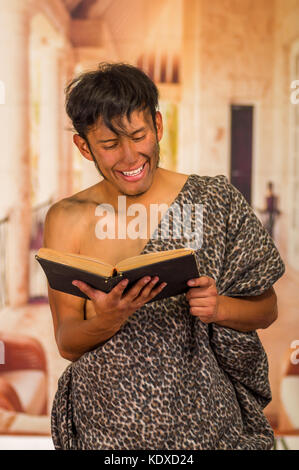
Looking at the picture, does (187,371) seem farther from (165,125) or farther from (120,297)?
(165,125)

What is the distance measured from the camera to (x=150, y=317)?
135 centimetres

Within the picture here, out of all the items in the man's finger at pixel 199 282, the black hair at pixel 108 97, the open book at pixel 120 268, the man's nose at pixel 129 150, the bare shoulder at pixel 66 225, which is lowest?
the man's finger at pixel 199 282

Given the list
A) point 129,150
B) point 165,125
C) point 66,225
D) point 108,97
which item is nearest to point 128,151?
point 129,150

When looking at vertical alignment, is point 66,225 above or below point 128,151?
below

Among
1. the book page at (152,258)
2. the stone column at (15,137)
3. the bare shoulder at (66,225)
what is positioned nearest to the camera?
the book page at (152,258)

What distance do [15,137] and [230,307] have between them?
1716mm

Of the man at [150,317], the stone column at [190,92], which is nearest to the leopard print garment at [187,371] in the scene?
the man at [150,317]

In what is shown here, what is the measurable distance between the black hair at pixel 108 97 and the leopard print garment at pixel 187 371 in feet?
0.95

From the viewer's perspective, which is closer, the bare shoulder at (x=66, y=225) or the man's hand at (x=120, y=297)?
the man's hand at (x=120, y=297)

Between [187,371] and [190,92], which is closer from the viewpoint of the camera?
[187,371]

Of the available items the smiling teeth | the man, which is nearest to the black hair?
the man

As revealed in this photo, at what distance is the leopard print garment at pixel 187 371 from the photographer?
1296 millimetres

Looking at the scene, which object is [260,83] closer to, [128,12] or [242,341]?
[128,12]

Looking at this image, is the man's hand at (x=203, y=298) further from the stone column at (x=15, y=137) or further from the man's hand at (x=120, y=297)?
the stone column at (x=15, y=137)
